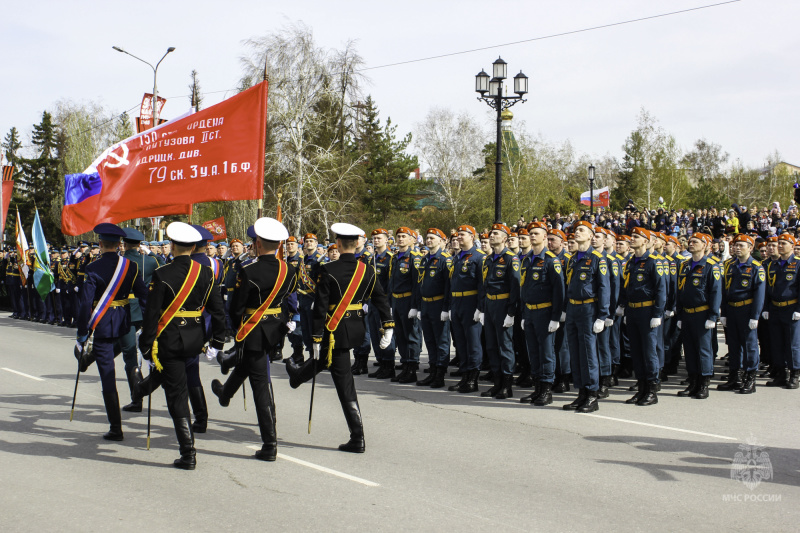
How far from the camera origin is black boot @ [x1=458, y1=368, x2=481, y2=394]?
9.70m

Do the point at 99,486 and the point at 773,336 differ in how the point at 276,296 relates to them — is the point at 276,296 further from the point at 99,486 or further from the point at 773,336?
the point at 773,336

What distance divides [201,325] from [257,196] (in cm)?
433

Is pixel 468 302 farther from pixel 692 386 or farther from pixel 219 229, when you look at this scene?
pixel 219 229

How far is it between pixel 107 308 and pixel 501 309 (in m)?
4.64

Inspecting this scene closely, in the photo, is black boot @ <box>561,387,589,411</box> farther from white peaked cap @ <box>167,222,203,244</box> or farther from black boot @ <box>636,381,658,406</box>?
white peaked cap @ <box>167,222,203,244</box>

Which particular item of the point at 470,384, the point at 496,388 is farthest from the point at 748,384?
the point at 470,384

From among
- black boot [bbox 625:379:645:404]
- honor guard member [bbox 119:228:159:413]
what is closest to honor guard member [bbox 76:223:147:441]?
honor guard member [bbox 119:228:159:413]

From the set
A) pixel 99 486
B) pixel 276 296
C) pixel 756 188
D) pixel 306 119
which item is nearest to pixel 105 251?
pixel 276 296

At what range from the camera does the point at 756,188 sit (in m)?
72.0

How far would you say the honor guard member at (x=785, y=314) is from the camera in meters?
10.0

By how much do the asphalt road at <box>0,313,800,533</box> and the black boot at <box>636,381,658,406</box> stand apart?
0.15 metres

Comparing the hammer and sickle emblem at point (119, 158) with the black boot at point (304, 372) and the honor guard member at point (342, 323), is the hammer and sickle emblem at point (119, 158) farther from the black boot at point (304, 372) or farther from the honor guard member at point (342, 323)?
the black boot at point (304, 372)

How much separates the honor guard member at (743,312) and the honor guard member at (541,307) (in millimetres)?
2630

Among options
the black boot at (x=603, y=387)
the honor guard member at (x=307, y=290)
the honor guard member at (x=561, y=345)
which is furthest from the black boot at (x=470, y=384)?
the honor guard member at (x=307, y=290)
